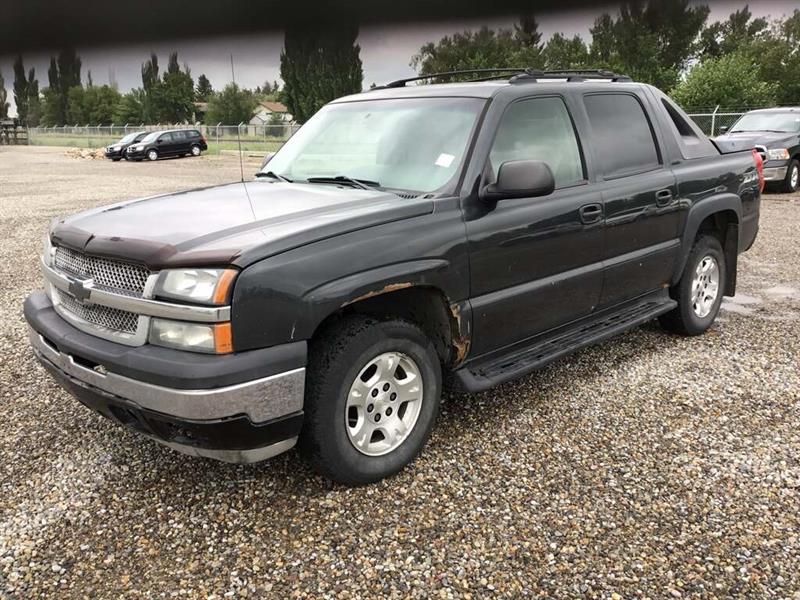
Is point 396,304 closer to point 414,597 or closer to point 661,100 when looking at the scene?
point 414,597

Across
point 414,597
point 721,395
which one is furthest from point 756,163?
point 414,597

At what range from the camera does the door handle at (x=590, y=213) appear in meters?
3.78

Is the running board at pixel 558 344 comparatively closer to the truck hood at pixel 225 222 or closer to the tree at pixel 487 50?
the truck hood at pixel 225 222

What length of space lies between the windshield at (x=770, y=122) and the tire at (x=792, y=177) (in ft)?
2.20

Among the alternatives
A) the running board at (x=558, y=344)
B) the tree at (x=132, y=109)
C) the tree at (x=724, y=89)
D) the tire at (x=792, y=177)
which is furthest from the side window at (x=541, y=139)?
the tree at (x=132, y=109)

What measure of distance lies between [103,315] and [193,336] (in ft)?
1.92

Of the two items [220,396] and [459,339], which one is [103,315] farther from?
[459,339]

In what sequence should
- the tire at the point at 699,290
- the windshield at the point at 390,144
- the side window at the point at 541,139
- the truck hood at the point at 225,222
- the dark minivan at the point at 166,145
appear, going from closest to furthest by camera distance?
1. the truck hood at the point at 225,222
2. the windshield at the point at 390,144
3. the side window at the point at 541,139
4. the tire at the point at 699,290
5. the dark minivan at the point at 166,145

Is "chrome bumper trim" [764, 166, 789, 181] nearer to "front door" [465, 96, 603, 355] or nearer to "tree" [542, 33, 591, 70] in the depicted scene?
"front door" [465, 96, 603, 355]

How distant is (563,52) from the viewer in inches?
2357

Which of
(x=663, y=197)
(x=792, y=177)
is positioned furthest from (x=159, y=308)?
(x=792, y=177)

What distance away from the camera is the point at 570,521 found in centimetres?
277

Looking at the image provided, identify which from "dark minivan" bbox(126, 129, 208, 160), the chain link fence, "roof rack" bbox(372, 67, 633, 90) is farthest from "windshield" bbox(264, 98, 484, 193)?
"dark minivan" bbox(126, 129, 208, 160)

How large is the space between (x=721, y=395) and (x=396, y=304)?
2187 mm
